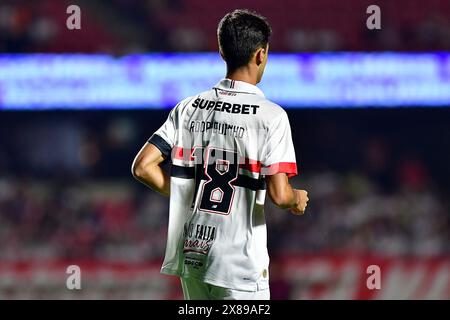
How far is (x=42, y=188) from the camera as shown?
12250 millimetres

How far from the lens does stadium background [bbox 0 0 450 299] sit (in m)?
9.13

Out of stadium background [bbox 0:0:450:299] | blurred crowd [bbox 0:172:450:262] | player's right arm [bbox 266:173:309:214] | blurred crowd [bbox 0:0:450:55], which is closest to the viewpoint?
player's right arm [bbox 266:173:309:214]

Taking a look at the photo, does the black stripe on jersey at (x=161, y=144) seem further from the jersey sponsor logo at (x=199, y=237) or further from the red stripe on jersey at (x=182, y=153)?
the jersey sponsor logo at (x=199, y=237)

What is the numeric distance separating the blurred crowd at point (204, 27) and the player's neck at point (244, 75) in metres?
10.2

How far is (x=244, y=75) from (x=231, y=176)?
34 centimetres

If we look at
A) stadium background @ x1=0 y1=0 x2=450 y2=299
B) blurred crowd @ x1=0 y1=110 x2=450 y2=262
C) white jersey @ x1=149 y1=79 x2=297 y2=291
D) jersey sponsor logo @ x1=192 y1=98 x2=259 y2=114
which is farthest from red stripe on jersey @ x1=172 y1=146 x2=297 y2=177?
blurred crowd @ x1=0 y1=110 x2=450 y2=262

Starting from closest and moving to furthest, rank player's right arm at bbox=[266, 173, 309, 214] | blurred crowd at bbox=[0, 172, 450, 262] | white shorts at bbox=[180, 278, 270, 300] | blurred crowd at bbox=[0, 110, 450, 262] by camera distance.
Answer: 1. player's right arm at bbox=[266, 173, 309, 214]
2. white shorts at bbox=[180, 278, 270, 300]
3. blurred crowd at bbox=[0, 172, 450, 262]
4. blurred crowd at bbox=[0, 110, 450, 262]

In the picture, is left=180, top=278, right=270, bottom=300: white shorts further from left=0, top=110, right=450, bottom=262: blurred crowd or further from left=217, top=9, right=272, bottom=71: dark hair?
left=0, top=110, right=450, bottom=262: blurred crowd

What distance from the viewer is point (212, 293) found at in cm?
311

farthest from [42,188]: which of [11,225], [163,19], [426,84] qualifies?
[426,84]

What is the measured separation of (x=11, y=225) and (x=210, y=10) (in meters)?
4.46

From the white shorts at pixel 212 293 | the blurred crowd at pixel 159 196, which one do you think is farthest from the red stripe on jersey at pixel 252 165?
the blurred crowd at pixel 159 196

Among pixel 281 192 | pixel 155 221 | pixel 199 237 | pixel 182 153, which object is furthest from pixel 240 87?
pixel 155 221
